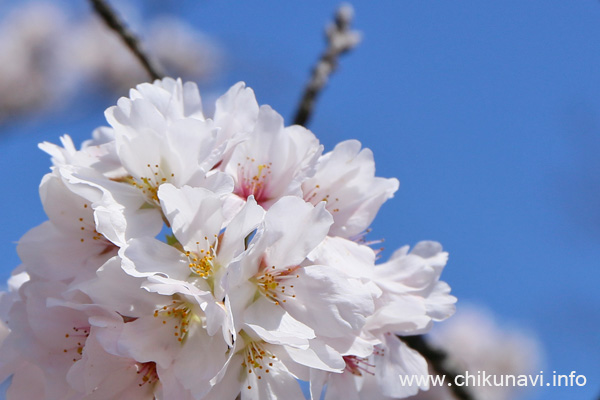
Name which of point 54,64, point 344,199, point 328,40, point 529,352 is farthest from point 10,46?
point 344,199

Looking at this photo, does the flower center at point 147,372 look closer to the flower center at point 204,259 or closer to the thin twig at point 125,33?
the flower center at point 204,259

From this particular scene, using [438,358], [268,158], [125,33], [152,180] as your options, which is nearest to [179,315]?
[152,180]

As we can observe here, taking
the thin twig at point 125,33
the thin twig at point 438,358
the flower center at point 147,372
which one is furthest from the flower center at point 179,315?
the thin twig at point 125,33

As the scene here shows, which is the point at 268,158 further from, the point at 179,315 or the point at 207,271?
the point at 179,315

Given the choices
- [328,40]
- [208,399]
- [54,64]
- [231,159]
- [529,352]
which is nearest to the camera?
[208,399]

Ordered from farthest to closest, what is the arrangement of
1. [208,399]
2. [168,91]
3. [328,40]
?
[328,40] < [168,91] < [208,399]

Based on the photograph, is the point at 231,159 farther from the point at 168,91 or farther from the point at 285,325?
the point at 285,325

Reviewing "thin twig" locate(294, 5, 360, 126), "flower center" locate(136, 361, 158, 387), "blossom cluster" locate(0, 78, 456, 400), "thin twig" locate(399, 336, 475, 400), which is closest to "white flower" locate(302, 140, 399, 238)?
"blossom cluster" locate(0, 78, 456, 400)
